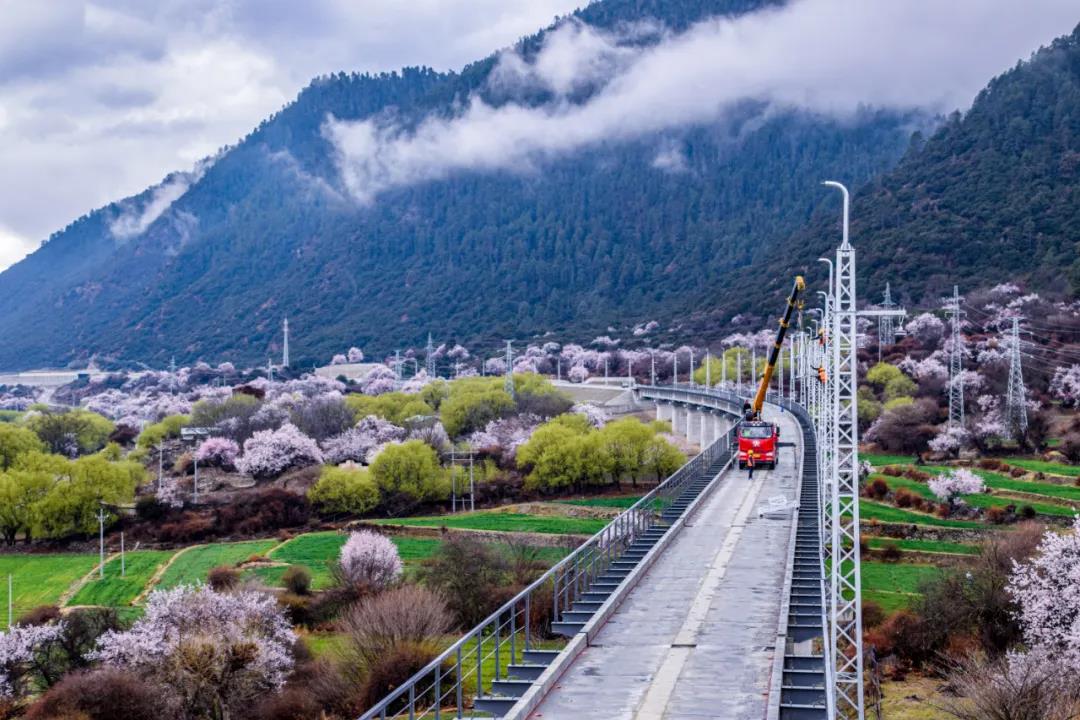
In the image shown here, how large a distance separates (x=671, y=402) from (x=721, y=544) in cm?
7000

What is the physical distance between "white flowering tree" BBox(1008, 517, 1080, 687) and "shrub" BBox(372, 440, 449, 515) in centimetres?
4576

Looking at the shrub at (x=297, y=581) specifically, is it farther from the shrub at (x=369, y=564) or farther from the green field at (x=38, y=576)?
the green field at (x=38, y=576)

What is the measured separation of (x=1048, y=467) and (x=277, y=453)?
50288mm

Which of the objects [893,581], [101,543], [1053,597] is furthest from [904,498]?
[101,543]

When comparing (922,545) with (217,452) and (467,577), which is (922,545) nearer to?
(467,577)

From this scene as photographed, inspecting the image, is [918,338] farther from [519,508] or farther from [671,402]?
[519,508]

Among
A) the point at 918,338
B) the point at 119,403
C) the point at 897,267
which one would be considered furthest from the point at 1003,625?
the point at 119,403

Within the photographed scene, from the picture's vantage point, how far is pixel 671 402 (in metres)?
104

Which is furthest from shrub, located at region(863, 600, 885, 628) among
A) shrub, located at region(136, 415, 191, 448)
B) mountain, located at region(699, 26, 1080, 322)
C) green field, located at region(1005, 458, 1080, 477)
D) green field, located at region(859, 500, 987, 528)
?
mountain, located at region(699, 26, 1080, 322)

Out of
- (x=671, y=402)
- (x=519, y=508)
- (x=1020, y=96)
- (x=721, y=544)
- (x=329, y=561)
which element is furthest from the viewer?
(x=1020, y=96)

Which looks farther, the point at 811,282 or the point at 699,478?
the point at 811,282

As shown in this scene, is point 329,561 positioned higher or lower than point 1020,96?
lower

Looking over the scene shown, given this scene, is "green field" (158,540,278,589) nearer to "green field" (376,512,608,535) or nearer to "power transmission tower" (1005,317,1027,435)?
"green field" (376,512,608,535)

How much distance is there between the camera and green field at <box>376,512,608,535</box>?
208ft
